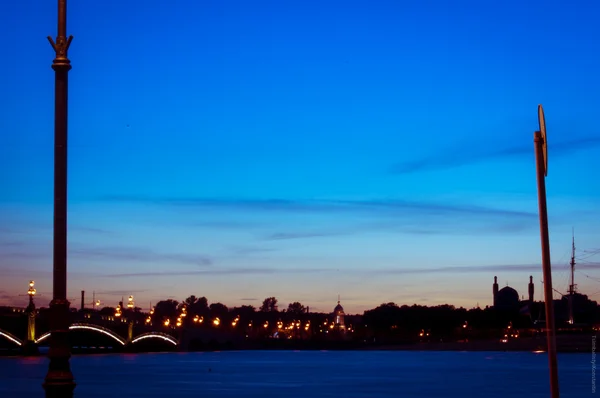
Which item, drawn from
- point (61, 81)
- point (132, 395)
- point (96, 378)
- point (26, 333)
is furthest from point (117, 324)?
point (61, 81)

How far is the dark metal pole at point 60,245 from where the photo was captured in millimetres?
15914

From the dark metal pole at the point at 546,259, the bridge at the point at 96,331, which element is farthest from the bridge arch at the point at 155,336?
the dark metal pole at the point at 546,259

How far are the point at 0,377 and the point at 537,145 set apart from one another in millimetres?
114018

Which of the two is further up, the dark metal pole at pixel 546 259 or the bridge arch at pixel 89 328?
the dark metal pole at pixel 546 259

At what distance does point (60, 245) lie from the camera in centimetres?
1623

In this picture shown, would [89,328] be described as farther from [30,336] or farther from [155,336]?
[155,336]

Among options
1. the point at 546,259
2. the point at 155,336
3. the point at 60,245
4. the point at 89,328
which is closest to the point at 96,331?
the point at 89,328

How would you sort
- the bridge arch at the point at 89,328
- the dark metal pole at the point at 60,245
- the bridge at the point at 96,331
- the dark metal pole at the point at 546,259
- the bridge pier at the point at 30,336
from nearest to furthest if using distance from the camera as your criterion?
1. the dark metal pole at the point at 546,259
2. the dark metal pole at the point at 60,245
3. the bridge arch at the point at 89,328
4. the bridge at the point at 96,331
5. the bridge pier at the point at 30,336

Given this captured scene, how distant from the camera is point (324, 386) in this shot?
104500 millimetres

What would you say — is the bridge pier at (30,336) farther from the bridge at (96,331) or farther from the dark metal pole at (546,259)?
the dark metal pole at (546,259)

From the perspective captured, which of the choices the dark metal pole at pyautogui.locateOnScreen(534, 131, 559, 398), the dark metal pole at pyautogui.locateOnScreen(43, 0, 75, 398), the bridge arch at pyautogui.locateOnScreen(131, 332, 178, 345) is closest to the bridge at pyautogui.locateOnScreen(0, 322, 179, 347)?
the bridge arch at pyautogui.locateOnScreen(131, 332, 178, 345)

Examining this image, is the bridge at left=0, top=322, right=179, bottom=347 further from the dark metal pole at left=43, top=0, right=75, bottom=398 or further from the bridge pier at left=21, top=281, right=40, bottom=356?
the dark metal pole at left=43, top=0, right=75, bottom=398

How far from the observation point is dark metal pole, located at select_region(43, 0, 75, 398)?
15914mm

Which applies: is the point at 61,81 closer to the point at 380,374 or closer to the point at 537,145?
the point at 537,145
